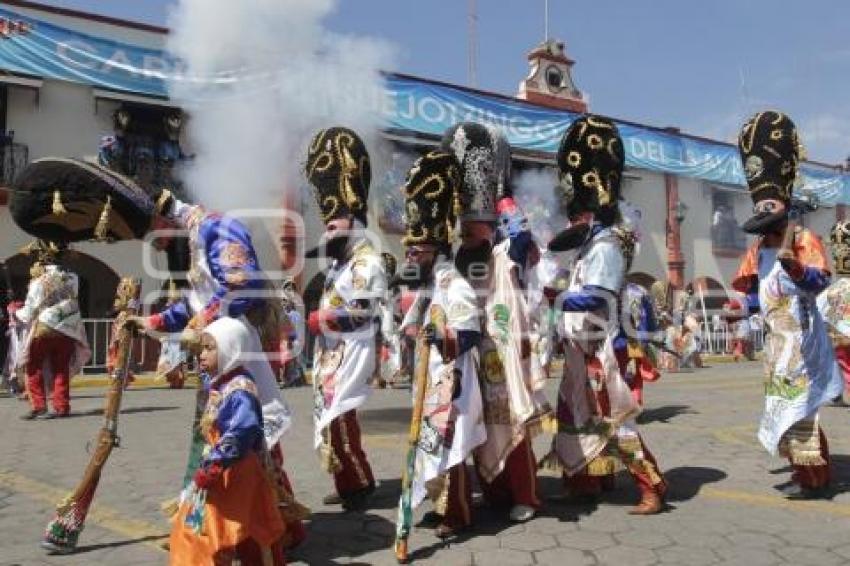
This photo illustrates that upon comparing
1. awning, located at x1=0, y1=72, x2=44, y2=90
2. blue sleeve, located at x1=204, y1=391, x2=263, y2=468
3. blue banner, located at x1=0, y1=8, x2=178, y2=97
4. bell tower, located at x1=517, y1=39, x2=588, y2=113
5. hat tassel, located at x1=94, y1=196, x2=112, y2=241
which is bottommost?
blue sleeve, located at x1=204, y1=391, x2=263, y2=468

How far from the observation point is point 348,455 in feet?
15.6

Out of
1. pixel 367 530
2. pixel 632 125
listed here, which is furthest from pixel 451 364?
pixel 632 125

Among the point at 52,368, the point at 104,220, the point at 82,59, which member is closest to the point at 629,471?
the point at 104,220

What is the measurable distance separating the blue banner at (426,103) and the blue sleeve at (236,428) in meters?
11.5

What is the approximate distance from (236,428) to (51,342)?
723 centimetres

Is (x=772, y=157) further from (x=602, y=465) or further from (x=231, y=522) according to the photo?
(x=231, y=522)

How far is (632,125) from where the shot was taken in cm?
2530

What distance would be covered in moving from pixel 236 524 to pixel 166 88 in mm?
15049

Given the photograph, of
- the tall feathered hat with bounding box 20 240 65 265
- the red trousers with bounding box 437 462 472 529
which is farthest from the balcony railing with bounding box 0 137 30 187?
the red trousers with bounding box 437 462 472 529

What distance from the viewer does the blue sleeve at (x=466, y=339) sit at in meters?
4.29

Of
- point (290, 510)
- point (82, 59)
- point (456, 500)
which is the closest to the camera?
point (290, 510)

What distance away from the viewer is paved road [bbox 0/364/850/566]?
3.93 m

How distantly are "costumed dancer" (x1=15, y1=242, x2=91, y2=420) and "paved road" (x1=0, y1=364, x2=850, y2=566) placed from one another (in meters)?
1.27

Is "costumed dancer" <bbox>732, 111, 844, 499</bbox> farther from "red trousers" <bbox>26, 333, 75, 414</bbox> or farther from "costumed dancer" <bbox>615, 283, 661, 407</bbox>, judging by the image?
"red trousers" <bbox>26, 333, 75, 414</bbox>
